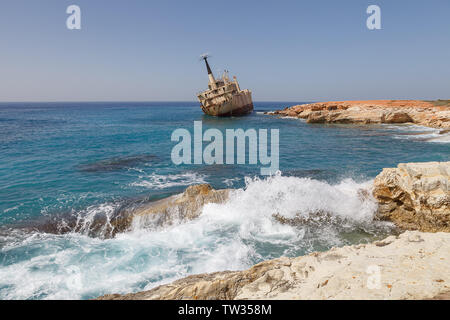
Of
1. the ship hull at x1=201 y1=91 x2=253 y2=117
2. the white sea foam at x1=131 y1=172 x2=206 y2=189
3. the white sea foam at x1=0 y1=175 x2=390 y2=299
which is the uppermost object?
the ship hull at x1=201 y1=91 x2=253 y2=117

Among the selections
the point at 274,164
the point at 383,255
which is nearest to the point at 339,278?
the point at 383,255

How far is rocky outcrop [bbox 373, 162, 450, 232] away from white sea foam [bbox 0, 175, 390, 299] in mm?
675

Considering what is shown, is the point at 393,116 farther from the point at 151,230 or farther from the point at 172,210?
the point at 151,230

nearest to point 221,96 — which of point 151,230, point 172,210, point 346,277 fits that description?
point 172,210

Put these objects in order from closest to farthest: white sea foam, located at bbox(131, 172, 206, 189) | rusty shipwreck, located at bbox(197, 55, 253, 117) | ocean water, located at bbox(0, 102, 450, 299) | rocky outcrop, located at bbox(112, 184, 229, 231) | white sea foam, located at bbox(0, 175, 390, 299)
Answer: white sea foam, located at bbox(0, 175, 390, 299)
ocean water, located at bbox(0, 102, 450, 299)
rocky outcrop, located at bbox(112, 184, 229, 231)
white sea foam, located at bbox(131, 172, 206, 189)
rusty shipwreck, located at bbox(197, 55, 253, 117)

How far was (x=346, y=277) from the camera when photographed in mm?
3984

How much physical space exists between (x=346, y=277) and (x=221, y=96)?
5259cm

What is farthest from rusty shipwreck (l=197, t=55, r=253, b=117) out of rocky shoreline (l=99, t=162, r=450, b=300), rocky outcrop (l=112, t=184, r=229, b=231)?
rocky shoreline (l=99, t=162, r=450, b=300)

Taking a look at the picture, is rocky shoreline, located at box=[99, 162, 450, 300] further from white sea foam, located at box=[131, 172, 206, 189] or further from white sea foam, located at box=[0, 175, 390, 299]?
white sea foam, located at box=[131, 172, 206, 189]

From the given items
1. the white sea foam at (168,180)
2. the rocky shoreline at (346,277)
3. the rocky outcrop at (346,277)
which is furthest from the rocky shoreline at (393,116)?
the rocky outcrop at (346,277)

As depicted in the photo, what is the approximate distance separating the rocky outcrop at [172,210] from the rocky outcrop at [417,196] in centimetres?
634

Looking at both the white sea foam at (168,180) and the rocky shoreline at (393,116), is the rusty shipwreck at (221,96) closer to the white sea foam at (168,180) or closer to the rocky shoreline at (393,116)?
the rocky shoreline at (393,116)

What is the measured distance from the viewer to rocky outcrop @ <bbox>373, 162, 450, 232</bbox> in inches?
300
